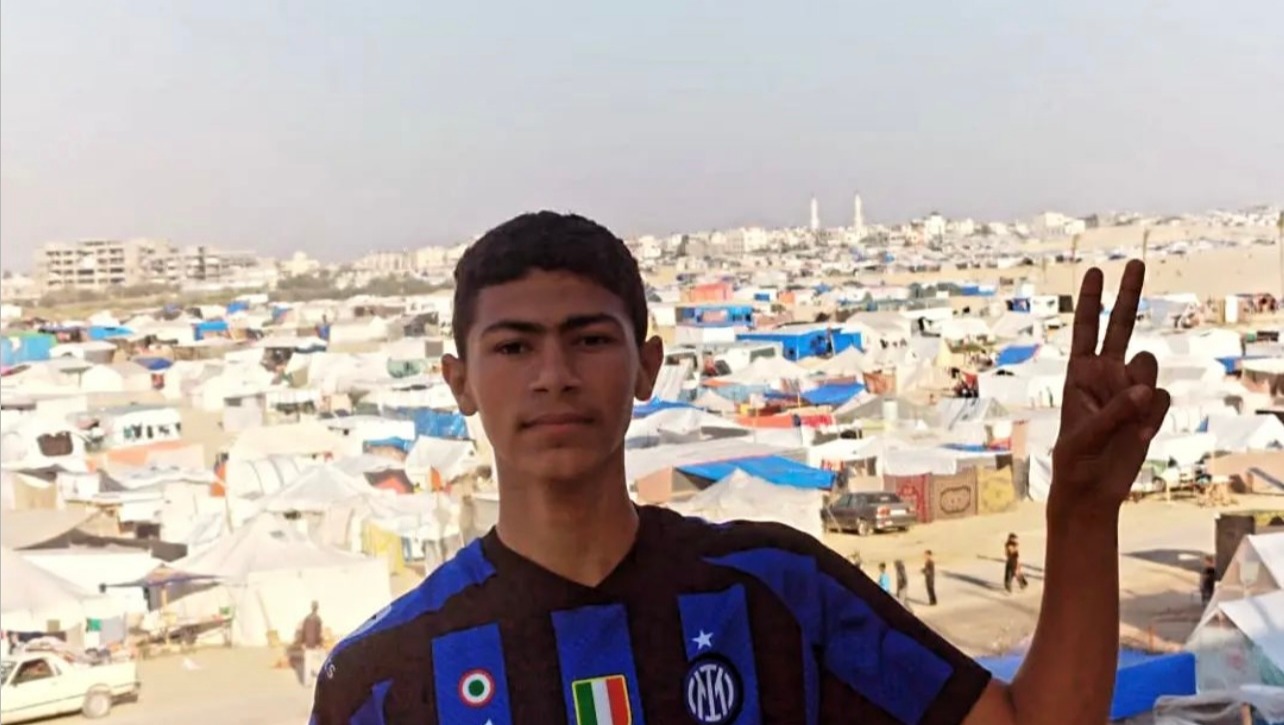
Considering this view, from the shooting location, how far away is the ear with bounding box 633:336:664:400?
2.95 ft

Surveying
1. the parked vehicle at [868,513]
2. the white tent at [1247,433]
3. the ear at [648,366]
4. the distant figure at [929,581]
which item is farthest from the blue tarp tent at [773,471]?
the ear at [648,366]

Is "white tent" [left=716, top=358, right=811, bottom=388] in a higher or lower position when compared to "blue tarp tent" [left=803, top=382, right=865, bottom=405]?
higher

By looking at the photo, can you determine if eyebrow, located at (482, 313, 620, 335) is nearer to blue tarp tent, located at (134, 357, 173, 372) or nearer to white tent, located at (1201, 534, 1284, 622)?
white tent, located at (1201, 534, 1284, 622)

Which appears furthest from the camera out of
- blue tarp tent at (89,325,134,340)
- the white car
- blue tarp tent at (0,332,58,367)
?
blue tarp tent at (89,325,134,340)

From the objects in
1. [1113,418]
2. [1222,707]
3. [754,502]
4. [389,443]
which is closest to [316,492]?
[754,502]

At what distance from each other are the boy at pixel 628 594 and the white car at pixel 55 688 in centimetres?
646

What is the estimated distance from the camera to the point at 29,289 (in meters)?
53.1

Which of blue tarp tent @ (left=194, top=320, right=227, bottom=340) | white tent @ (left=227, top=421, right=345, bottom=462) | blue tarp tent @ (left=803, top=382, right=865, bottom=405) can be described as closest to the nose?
white tent @ (left=227, top=421, right=345, bottom=462)

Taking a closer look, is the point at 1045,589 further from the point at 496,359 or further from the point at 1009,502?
the point at 1009,502

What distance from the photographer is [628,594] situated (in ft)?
2.78

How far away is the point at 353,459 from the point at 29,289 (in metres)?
46.9

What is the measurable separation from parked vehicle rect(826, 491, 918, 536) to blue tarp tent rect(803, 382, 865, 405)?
4.18 meters

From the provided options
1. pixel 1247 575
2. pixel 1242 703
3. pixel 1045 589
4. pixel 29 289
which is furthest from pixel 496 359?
pixel 29 289

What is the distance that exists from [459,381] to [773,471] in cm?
896
